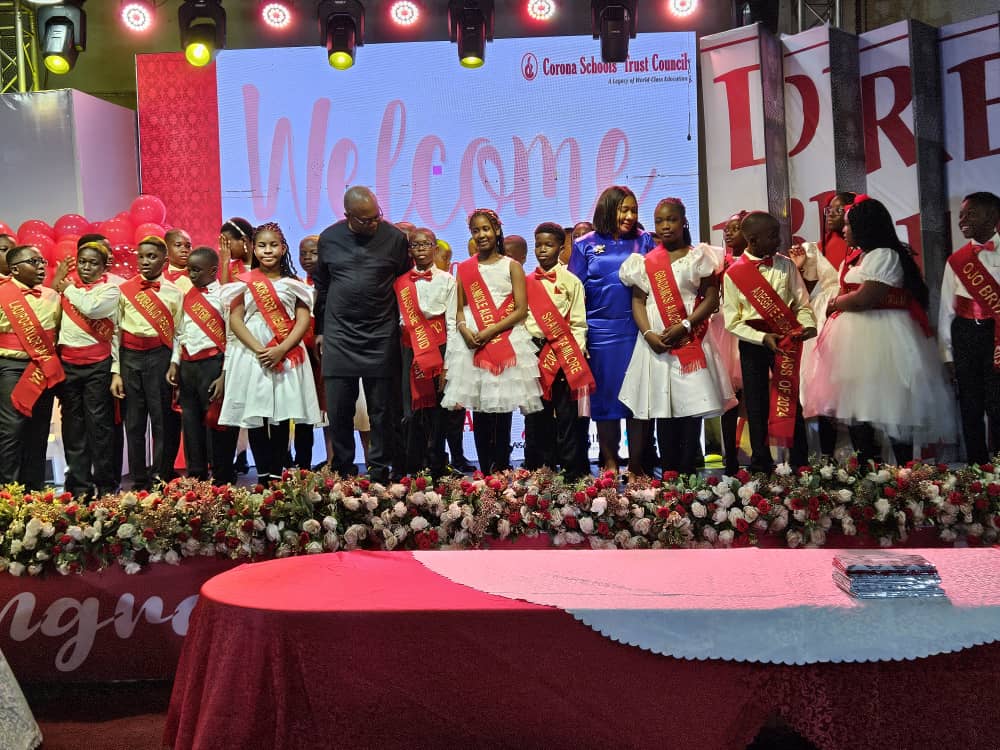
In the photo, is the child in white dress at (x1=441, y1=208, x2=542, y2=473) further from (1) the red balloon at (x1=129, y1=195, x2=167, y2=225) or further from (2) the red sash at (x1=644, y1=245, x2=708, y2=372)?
(1) the red balloon at (x1=129, y1=195, x2=167, y2=225)

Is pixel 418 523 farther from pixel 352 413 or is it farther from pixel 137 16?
pixel 137 16

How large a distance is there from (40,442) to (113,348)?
2.03 ft

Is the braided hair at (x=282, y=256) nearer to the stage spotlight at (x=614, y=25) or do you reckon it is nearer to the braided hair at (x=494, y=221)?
the braided hair at (x=494, y=221)

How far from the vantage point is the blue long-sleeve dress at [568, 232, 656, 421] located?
4.88 meters

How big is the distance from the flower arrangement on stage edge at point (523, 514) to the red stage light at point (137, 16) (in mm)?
5376

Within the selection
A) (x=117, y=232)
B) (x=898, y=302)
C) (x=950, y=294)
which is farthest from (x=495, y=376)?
(x=117, y=232)

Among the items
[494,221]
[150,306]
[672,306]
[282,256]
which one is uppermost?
[494,221]

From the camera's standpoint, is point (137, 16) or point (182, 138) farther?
point (182, 138)

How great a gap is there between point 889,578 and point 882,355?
9.10 ft

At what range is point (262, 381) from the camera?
4.75m

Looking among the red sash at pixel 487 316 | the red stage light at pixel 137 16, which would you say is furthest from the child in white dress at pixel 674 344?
the red stage light at pixel 137 16

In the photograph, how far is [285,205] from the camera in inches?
313

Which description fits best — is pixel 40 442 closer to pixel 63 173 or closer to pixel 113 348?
pixel 113 348

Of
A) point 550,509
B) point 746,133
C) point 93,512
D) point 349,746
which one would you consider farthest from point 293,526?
point 746,133
